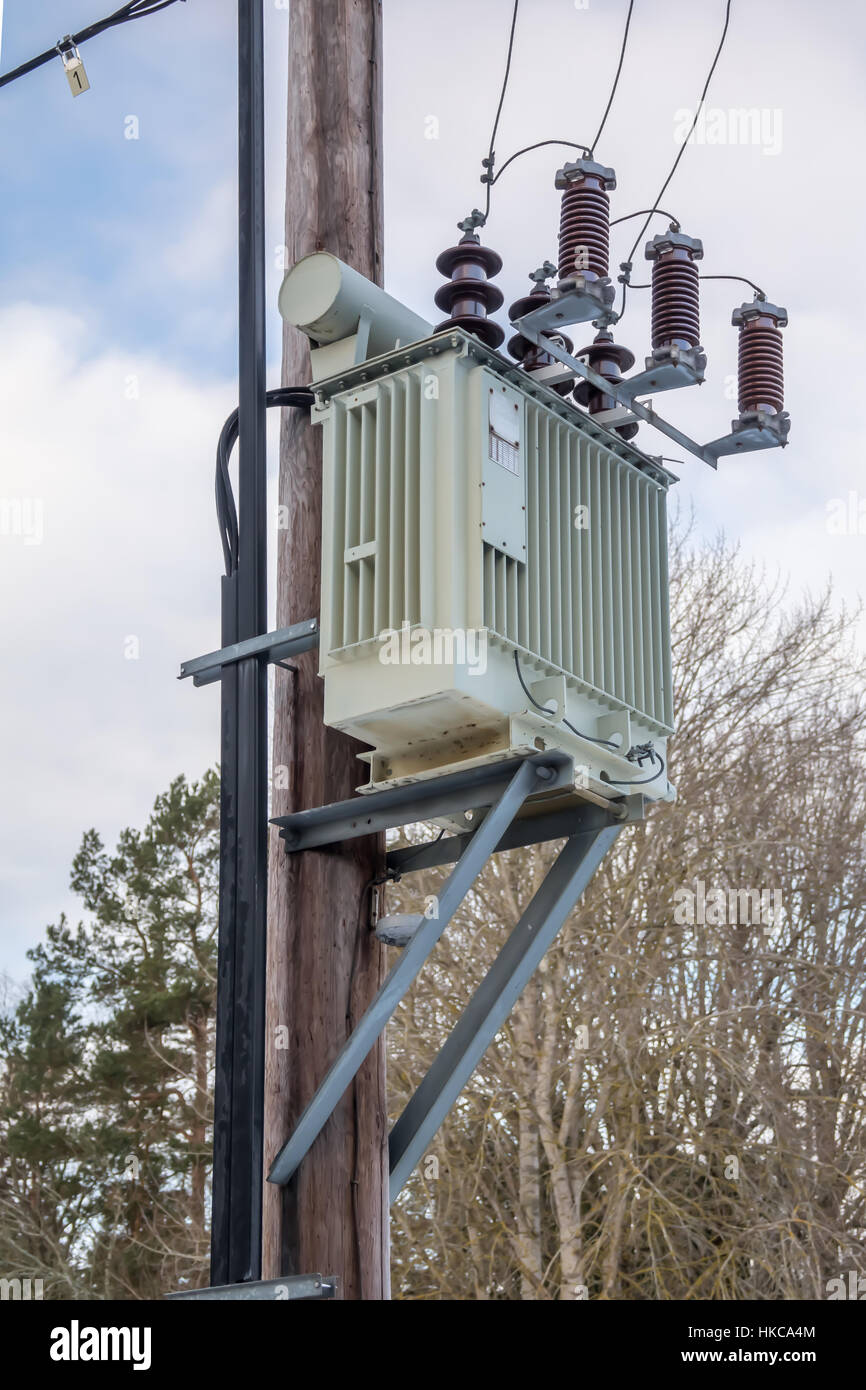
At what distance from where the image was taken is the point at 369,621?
153 inches

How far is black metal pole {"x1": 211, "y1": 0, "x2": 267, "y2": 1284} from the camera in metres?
3.62

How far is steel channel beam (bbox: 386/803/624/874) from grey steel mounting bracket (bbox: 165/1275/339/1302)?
1.11 m


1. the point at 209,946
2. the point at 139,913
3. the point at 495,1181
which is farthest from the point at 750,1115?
the point at 139,913

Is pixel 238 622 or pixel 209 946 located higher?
pixel 209 946

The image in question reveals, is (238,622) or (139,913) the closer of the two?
(238,622)

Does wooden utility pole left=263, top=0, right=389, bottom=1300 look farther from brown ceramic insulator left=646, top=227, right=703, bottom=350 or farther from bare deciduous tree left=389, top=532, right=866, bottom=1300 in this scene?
bare deciduous tree left=389, top=532, right=866, bottom=1300

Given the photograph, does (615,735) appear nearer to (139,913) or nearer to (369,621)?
(369,621)

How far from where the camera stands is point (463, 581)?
379 cm

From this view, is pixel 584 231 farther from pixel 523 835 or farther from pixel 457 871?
pixel 457 871

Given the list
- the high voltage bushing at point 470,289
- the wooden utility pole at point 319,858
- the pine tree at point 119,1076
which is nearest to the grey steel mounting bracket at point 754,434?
the high voltage bushing at point 470,289

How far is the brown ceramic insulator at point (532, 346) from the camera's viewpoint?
4.38m

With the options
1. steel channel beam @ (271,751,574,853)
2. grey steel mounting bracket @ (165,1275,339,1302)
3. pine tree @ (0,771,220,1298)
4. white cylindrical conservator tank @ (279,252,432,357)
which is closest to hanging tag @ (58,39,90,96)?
white cylindrical conservator tank @ (279,252,432,357)
